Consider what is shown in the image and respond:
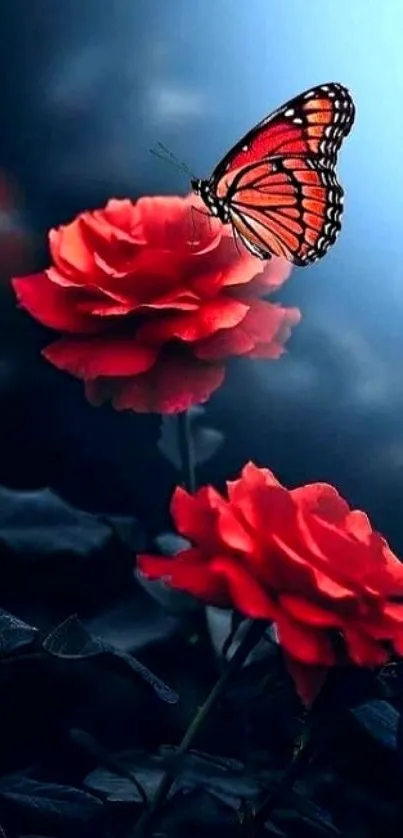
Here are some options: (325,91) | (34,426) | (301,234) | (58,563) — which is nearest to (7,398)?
(34,426)

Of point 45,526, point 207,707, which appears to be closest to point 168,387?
point 45,526

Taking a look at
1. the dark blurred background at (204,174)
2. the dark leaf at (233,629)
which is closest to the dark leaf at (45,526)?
the dark blurred background at (204,174)

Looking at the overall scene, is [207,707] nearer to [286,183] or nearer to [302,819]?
[302,819]

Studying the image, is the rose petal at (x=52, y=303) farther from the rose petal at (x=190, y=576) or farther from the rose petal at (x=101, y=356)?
the rose petal at (x=190, y=576)

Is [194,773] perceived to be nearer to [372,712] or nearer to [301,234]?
[372,712]

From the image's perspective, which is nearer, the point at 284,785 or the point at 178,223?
the point at 284,785

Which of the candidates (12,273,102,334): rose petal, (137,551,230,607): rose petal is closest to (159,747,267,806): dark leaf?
(137,551,230,607): rose petal
